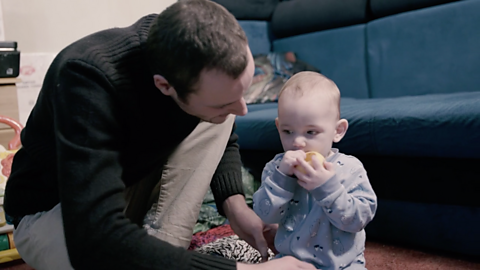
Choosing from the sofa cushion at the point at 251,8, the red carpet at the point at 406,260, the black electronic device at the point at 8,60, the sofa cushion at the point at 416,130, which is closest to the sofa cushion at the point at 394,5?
the sofa cushion at the point at 251,8

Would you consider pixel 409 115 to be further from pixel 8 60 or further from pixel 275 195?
pixel 8 60

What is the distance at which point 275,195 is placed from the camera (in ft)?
2.93

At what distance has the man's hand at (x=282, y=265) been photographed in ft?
2.64

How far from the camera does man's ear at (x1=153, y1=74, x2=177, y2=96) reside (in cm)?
84

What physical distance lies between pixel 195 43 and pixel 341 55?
1.96 m

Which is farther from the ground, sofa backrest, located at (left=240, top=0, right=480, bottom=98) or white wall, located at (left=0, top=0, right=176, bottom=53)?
sofa backrest, located at (left=240, top=0, right=480, bottom=98)

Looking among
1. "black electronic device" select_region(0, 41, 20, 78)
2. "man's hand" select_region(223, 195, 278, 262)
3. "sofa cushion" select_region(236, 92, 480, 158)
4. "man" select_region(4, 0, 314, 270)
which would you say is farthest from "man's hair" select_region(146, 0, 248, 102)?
"black electronic device" select_region(0, 41, 20, 78)

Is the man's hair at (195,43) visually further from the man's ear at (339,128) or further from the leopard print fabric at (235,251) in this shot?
the leopard print fabric at (235,251)

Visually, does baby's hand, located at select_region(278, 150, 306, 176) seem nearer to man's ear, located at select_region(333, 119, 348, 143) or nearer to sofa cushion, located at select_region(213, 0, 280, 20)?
man's ear, located at select_region(333, 119, 348, 143)

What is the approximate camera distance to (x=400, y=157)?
1462mm

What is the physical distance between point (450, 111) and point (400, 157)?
216 mm

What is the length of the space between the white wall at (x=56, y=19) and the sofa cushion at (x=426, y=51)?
1.60 m

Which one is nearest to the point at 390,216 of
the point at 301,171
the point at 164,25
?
the point at 301,171

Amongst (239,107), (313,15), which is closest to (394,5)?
(313,15)
